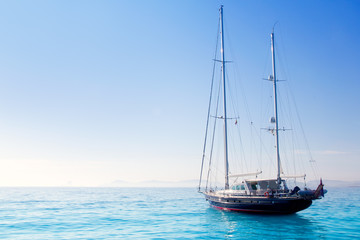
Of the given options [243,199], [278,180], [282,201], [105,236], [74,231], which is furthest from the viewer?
[278,180]

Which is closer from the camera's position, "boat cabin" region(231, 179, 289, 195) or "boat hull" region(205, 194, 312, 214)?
"boat hull" region(205, 194, 312, 214)

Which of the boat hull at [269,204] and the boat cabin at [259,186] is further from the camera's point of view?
the boat cabin at [259,186]

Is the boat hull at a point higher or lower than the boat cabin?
lower

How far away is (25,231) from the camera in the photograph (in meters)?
29.5

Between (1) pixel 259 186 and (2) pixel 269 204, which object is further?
(1) pixel 259 186

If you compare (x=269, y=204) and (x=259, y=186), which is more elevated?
(x=259, y=186)

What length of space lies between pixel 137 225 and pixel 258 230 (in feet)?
42.7

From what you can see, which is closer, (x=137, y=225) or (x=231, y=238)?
(x=231, y=238)

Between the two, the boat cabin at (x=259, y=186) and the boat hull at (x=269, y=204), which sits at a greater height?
the boat cabin at (x=259, y=186)

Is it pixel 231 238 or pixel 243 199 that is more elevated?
pixel 243 199

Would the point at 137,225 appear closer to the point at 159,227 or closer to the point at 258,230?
the point at 159,227

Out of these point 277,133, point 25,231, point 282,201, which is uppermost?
point 277,133

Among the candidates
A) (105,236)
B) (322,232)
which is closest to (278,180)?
(322,232)

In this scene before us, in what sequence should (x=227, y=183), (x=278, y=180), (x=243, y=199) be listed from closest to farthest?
1. (x=243, y=199)
2. (x=278, y=180)
3. (x=227, y=183)
